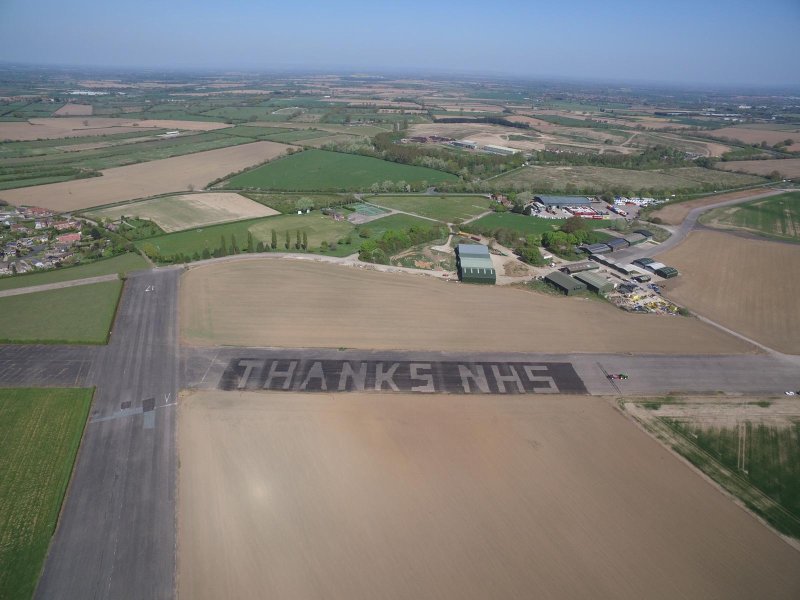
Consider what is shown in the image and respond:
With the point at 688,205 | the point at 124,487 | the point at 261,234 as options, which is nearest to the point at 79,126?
the point at 261,234

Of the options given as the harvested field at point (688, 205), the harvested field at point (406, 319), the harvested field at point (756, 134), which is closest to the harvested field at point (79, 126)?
the harvested field at point (406, 319)

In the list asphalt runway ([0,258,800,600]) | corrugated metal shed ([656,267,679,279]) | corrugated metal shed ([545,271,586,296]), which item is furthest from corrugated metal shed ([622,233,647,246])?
asphalt runway ([0,258,800,600])

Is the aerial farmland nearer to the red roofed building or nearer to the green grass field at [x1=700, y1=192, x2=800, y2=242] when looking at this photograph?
the red roofed building

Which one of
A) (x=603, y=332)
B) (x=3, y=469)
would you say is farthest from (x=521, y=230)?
(x=3, y=469)

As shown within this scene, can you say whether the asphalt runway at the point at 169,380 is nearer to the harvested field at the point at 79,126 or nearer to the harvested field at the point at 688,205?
the harvested field at the point at 688,205

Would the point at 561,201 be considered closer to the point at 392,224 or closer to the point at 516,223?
the point at 516,223

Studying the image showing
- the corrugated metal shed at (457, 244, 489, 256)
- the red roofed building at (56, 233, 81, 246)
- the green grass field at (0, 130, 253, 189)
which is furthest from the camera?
the green grass field at (0, 130, 253, 189)
